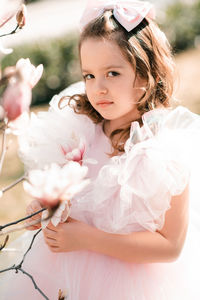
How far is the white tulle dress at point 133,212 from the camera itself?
1196 millimetres

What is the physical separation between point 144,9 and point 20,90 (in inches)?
34.6

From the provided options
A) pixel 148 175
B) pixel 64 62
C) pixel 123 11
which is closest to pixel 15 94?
pixel 148 175

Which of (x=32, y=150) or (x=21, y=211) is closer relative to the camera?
(x=32, y=150)

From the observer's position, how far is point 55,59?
5.57 m

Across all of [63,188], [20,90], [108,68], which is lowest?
[108,68]

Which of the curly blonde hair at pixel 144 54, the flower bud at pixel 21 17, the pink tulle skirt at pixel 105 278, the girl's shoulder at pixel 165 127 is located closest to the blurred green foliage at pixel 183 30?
the curly blonde hair at pixel 144 54

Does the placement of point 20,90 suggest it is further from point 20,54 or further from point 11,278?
point 20,54

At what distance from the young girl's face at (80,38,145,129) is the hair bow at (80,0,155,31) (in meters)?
0.10

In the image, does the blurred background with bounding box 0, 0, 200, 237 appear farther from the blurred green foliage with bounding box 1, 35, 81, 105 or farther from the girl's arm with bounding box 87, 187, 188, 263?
the girl's arm with bounding box 87, 187, 188, 263

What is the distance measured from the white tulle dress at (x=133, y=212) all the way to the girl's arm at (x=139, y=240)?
36 millimetres

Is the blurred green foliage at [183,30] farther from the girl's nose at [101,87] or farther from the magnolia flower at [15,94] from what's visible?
the magnolia flower at [15,94]

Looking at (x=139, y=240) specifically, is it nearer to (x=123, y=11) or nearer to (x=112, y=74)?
(x=112, y=74)

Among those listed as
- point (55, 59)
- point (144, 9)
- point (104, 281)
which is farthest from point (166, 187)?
point (55, 59)

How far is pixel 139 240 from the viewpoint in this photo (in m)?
1.25
